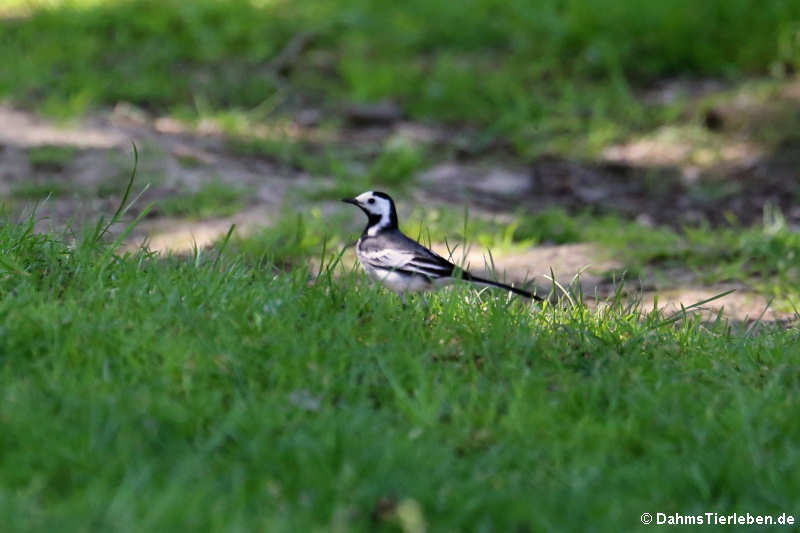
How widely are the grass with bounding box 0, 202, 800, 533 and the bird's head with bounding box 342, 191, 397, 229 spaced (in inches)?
37.8

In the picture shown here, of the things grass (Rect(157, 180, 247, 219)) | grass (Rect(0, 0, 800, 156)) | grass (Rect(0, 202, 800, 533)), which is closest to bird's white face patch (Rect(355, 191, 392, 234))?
grass (Rect(0, 202, 800, 533))

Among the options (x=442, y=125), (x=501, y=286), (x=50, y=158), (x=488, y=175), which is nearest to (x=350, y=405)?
(x=501, y=286)

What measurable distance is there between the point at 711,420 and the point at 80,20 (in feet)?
31.2

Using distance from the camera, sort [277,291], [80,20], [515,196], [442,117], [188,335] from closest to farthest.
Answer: [188,335]
[277,291]
[515,196]
[442,117]
[80,20]

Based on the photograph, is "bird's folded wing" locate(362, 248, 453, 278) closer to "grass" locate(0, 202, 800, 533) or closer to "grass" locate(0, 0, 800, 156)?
"grass" locate(0, 202, 800, 533)

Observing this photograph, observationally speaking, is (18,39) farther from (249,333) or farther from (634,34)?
(249,333)

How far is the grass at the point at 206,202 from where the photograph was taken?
687 centimetres

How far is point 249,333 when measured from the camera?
381 centimetres

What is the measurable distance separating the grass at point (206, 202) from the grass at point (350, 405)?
239 centimetres

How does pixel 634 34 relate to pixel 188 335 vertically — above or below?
above

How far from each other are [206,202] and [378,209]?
1.99 metres

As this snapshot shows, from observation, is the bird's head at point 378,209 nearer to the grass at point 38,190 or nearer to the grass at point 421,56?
the grass at point 38,190

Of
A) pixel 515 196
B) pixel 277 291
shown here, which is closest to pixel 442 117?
pixel 515 196

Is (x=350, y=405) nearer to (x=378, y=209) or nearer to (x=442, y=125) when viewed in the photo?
(x=378, y=209)
